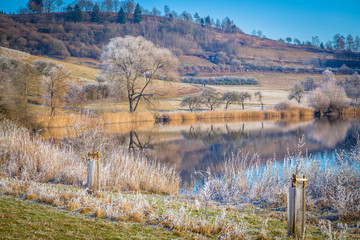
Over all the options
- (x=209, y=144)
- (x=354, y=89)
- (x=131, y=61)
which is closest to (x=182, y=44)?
(x=354, y=89)

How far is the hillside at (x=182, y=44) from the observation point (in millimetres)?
130750

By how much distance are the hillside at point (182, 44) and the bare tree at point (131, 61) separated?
80.9 meters

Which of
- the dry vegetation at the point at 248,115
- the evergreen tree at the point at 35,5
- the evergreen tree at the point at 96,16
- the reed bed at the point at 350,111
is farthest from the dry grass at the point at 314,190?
the evergreen tree at the point at 35,5

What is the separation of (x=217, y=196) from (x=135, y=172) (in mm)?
3176

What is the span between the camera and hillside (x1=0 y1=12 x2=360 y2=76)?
130750mm

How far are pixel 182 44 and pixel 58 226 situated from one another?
172 m

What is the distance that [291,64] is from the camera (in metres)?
147

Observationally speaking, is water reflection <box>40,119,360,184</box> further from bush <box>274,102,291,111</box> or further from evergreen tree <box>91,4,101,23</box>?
evergreen tree <box>91,4,101,23</box>

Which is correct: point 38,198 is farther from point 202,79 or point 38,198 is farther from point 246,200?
point 202,79

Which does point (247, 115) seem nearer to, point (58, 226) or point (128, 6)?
point (58, 226)

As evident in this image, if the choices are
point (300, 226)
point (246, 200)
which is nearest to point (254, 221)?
point (300, 226)

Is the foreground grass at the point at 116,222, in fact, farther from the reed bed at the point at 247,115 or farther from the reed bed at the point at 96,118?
the reed bed at the point at 247,115

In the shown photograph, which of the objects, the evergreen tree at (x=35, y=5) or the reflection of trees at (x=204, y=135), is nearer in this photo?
the reflection of trees at (x=204, y=135)

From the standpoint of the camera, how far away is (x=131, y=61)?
40.8 meters
